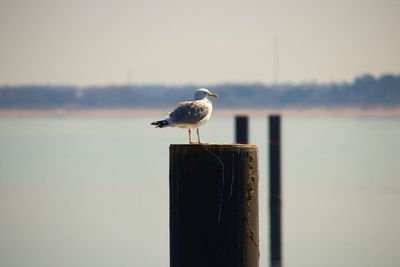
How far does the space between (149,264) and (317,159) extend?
3532 centimetres

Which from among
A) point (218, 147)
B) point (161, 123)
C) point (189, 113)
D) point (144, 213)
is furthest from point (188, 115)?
point (144, 213)

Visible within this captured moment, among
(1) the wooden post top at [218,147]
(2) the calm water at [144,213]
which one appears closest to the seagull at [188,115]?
(1) the wooden post top at [218,147]

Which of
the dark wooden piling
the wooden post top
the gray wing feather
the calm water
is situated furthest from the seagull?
the dark wooden piling

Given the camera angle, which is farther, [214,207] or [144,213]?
[144,213]

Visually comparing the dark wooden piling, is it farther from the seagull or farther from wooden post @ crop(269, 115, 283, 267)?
the seagull

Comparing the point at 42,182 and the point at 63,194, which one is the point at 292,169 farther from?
the point at 63,194

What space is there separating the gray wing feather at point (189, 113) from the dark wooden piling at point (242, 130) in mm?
15238

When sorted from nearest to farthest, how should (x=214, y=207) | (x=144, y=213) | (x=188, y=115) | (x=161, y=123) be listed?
(x=214, y=207), (x=161, y=123), (x=188, y=115), (x=144, y=213)

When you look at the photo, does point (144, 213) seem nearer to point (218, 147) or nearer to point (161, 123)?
point (161, 123)

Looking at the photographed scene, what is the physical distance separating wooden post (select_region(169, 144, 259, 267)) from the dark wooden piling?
17.7 meters

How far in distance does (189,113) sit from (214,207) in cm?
236

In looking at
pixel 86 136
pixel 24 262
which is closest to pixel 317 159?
pixel 24 262

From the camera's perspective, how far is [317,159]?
51500mm

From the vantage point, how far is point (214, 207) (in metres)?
6.34
